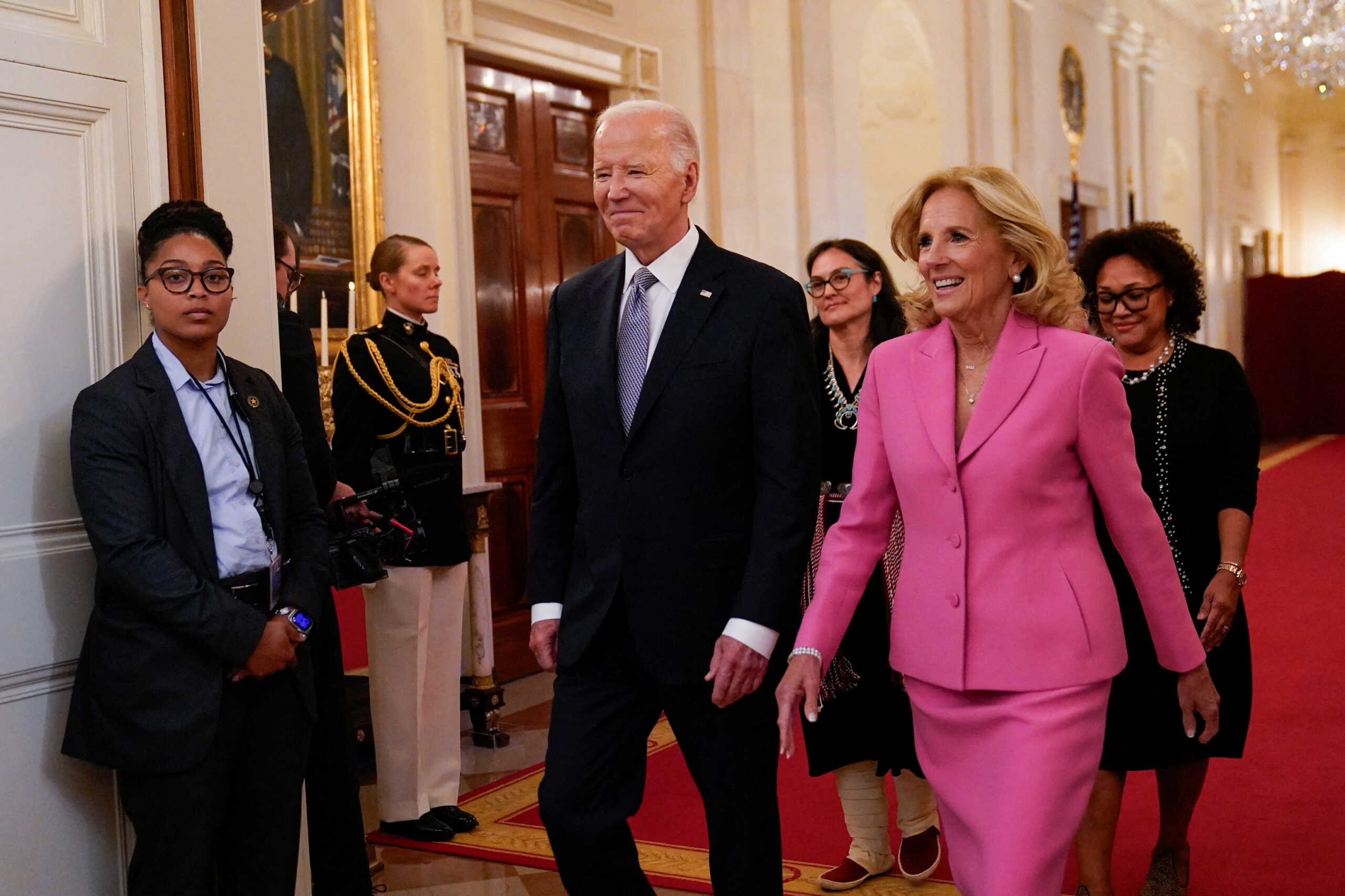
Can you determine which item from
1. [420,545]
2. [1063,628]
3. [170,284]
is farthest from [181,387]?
[1063,628]

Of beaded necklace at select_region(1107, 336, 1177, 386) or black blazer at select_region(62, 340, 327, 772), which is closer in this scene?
black blazer at select_region(62, 340, 327, 772)

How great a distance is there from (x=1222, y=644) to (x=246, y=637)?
2.27 metres

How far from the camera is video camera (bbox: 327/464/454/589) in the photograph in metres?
3.48

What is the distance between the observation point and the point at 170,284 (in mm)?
2809

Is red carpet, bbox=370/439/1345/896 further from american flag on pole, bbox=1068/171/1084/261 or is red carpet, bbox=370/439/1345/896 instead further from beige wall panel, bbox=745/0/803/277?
american flag on pole, bbox=1068/171/1084/261

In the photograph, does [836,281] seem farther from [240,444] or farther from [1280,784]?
[1280,784]

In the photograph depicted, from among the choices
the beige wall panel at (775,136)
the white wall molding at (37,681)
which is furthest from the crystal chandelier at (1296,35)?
the white wall molding at (37,681)

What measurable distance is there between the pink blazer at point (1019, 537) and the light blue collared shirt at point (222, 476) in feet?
4.11

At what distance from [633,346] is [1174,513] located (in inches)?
58.1

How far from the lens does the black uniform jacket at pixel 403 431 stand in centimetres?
423

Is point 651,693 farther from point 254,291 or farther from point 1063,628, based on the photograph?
point 254,291

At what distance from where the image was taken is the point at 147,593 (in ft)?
8.70

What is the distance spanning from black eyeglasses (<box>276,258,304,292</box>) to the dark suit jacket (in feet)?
0.38

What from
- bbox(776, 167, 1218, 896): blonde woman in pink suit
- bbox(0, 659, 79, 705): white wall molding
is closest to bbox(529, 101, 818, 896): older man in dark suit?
bbox(776, 167, 1218, 896): blonde woman in pink suit
